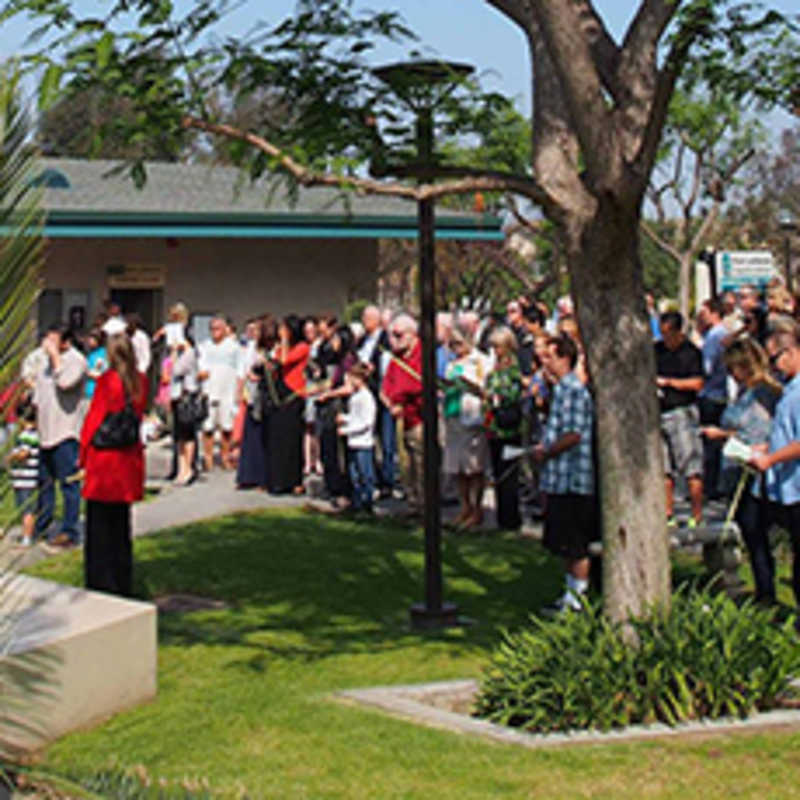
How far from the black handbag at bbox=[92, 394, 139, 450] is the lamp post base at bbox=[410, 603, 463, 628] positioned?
7.53ft

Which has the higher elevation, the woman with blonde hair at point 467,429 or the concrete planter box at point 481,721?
the woman with blonde hair at point 467,429

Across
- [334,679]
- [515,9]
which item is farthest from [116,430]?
[515,9]

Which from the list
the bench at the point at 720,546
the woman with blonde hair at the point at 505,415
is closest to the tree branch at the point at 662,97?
the bench at the point at 720,546

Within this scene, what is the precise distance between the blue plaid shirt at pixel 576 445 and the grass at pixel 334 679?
1092 mm

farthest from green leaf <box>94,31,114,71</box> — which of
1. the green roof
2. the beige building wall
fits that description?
the beige building wall

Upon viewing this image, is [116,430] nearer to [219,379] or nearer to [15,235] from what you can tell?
[15,235]

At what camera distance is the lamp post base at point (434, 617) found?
999cm

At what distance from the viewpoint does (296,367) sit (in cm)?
→ 1697

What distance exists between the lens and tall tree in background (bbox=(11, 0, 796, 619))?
7.39m

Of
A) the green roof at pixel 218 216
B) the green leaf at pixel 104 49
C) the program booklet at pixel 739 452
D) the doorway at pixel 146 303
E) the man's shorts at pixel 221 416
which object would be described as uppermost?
the green roof at pixel 218 216

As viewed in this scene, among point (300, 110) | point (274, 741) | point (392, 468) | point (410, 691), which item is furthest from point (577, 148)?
point (392, 468)

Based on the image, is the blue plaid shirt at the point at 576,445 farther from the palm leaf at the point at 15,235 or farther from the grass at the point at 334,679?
the palm leaf at the point at 15,235

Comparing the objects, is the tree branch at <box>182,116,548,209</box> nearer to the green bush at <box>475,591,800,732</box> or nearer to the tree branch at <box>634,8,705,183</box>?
the tree branch at <box>634,8,705,183</box>

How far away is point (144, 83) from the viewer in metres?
7.81
